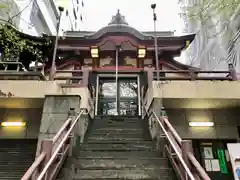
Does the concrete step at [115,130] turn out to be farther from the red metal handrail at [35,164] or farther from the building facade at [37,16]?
the building facade at [37,16]

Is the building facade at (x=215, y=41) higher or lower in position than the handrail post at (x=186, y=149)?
higher

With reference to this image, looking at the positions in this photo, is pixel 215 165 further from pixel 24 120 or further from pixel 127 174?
pixel 24 120

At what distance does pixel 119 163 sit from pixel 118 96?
5.78 meters

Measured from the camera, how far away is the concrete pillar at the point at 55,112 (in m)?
5.57

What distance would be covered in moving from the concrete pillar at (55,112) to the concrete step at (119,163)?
4.14 ft

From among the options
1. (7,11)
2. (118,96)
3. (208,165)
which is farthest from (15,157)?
(208,165)

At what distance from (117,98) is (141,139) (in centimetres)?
436

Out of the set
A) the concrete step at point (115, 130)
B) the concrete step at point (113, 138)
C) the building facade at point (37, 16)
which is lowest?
the concrete step at point (113, 138)

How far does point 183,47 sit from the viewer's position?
10852mm

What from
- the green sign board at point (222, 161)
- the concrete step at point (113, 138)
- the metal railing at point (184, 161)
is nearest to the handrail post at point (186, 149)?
the metal railing at point (184, 161)

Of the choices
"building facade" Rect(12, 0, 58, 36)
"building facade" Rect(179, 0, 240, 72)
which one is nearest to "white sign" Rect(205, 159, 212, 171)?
"building facade" Rect(179, 0, 240, 72)

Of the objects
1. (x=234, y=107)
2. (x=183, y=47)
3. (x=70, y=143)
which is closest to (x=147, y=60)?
(x=183, y=47)

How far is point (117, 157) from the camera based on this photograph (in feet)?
16.6

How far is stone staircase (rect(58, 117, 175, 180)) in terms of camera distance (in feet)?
14.2
